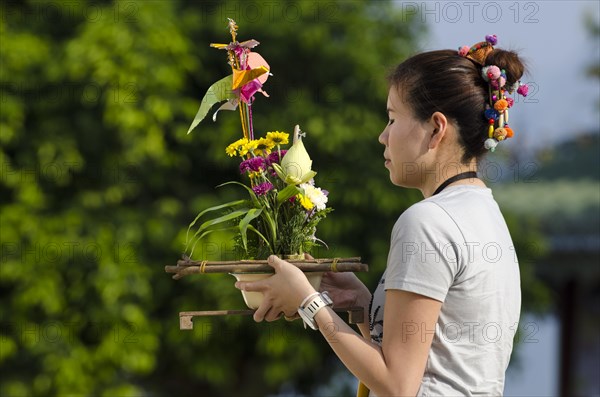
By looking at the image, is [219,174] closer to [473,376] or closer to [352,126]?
[352,126]

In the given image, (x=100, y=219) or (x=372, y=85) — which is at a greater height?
(x=372, y=85)

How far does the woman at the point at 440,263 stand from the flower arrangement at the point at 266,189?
4.8 inches

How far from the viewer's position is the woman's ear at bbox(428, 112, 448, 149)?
1.43m

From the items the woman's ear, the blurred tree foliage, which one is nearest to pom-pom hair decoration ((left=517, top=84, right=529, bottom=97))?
the woman's ear

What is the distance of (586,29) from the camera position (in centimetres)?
568

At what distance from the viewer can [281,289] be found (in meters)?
1.45

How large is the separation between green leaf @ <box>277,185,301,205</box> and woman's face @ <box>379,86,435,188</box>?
0.19 m

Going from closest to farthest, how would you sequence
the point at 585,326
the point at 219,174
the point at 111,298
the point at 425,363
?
the point at 425,363 < the point at 111,298 < the point at 219,174 < the point at 585,326

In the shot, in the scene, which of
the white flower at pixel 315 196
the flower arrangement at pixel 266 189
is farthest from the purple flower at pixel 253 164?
the white flower at pixel 315 196

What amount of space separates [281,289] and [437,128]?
362 mm

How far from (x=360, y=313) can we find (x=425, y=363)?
23cm

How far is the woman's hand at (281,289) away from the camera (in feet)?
4.71

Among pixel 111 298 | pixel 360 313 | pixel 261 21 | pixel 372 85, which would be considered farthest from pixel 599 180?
pixel 360 313

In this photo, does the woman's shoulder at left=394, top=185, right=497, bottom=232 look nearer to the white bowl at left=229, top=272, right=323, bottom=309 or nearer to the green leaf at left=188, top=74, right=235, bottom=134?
the white bowl at left=229, top=272, right=323, bottom=309
